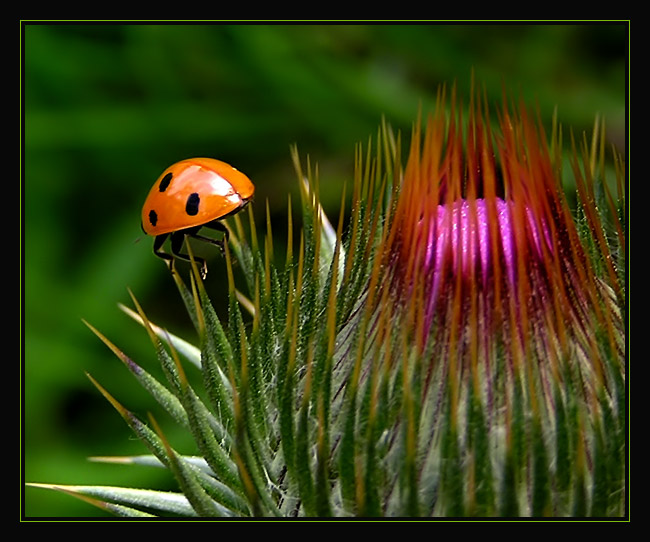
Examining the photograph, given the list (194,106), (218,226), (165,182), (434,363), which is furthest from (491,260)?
(194,106)

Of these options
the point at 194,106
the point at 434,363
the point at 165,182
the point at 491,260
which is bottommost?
the point at 434,363

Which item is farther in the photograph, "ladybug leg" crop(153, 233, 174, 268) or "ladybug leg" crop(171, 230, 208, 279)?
"ladybug leg" crop(153, 233, 174, 268)

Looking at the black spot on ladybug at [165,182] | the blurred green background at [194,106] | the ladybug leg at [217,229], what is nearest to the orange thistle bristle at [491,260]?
the ladybug leg at [217,229]

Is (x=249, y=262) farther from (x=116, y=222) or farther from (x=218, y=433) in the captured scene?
(x=116, y=222)

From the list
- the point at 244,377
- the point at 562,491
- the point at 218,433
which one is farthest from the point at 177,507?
the point at 562,491

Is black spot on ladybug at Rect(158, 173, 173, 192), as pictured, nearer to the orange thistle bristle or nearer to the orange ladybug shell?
the orange ladybug shell

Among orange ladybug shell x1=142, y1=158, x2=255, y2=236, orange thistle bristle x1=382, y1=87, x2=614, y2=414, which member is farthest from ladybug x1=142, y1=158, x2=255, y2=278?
orange thistle bristle x1=382, y1=87, x2=614, y2=414

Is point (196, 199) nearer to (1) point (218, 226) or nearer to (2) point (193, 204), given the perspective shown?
(2) point (193, 204)
